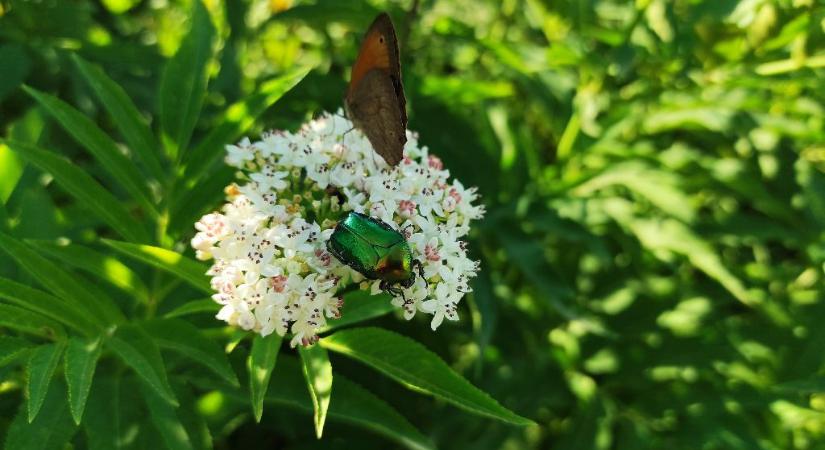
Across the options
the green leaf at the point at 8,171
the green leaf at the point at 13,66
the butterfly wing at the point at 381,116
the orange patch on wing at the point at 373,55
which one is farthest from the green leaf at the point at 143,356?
the green leaf at the point at 13,66

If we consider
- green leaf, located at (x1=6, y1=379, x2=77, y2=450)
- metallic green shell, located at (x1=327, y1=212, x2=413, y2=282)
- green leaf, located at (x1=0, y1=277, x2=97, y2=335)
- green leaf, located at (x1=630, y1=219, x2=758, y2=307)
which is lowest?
green leaf, located at (x1=6, y1=379, x2=77, y2=450)

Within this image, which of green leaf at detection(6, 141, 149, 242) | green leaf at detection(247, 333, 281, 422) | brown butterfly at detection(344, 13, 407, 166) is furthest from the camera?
brown butterfly at detection(344, 13, 407, 166)

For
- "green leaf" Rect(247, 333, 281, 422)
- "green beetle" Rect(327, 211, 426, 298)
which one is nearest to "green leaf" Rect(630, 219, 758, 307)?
"green beetle" Rect(327, 211, 426, 298)

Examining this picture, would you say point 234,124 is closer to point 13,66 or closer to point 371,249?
point 371,249

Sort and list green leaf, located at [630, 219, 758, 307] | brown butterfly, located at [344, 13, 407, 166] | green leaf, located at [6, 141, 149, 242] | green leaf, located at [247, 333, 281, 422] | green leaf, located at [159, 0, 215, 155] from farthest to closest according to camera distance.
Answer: green leaf, located at [630, 219, 758, 307] → green leaf, located at [159, 0, 215, 155] → brown butterfly, located at [344, 13, 407, 166] → green leaf, located at [6, 141, 149, 242] → green leaf, located at [247, 333, 281, 422]

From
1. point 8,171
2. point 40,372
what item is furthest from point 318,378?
point 8,171

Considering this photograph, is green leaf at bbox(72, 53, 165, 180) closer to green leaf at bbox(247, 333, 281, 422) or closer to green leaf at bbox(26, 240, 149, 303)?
green leaf at bbox(26, 240, 149, 303)

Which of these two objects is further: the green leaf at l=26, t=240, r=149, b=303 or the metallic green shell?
the green leaf at l=26, t=240, r=149, b=303
